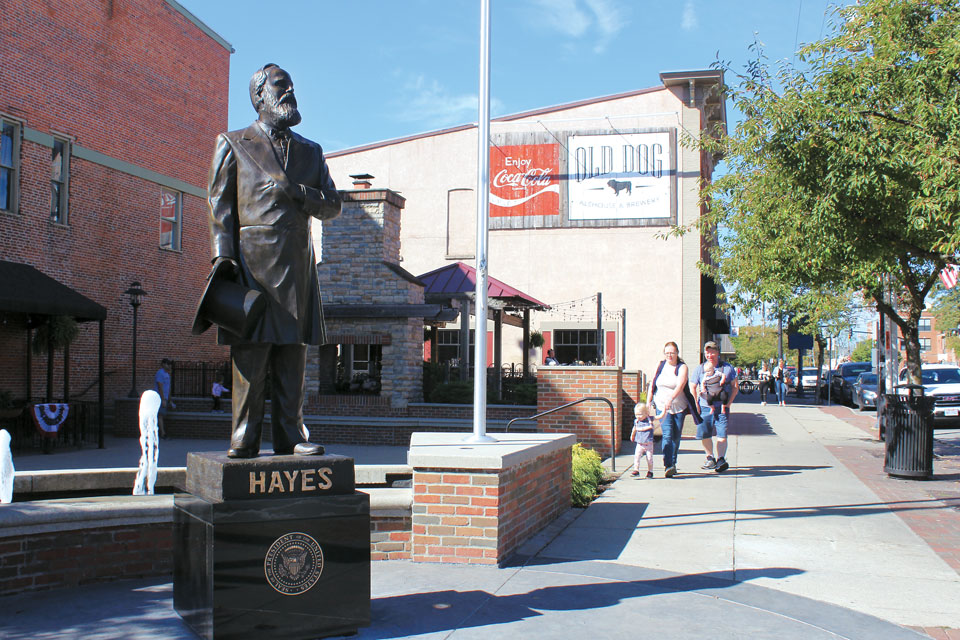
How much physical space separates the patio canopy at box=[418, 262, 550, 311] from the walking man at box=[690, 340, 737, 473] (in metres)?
7.31

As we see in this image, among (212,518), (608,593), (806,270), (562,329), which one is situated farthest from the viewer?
(562,329)

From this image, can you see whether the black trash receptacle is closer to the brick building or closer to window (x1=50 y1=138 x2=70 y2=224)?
the brick building

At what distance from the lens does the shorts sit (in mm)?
11570

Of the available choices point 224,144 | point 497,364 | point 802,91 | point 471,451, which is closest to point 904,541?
point 471,451

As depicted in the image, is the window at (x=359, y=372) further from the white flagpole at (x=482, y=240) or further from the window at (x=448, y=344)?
the white flagpole at (x=482, y=240)

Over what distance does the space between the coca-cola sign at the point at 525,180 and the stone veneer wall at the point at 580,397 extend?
661 inches

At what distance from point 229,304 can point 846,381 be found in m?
32.5

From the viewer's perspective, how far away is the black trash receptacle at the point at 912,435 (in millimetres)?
11086

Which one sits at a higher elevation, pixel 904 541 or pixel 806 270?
pixel 806 270

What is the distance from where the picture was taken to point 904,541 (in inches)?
293

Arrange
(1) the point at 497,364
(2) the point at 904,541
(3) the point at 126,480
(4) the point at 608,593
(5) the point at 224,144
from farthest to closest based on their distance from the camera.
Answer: (1) the point at 497,364 → (2) the point at 904,541 → (3) the point at 126,480 → (4) the point at 608,593 → (5) the point at 224,144

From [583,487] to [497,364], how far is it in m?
10.1

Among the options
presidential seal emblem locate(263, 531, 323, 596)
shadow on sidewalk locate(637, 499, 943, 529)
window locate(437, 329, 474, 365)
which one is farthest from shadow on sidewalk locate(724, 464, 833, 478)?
window locate(437, 329, 474, 365)

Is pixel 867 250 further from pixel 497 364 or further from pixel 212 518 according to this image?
pixel 497 364
